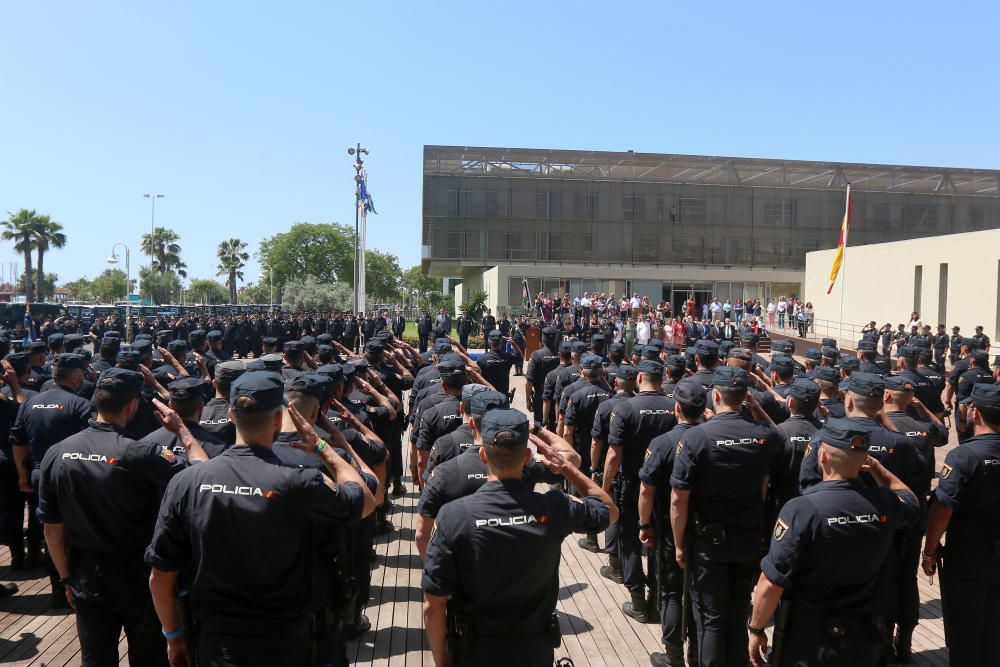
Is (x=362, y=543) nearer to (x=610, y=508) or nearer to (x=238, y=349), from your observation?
(x=610, y=508)

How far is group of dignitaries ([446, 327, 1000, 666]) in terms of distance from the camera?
3.02 meters

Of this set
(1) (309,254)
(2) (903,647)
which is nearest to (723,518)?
(2) (903,647)

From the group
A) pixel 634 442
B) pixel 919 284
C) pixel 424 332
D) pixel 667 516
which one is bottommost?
pixel 667 516

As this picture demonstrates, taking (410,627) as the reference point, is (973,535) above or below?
above

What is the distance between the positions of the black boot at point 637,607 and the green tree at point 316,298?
190 feet

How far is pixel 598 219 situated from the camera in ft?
175

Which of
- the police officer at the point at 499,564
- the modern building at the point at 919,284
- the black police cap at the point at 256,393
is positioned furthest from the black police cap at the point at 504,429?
the modern building at the point at 919,284

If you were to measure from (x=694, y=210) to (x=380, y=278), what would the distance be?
78.3m

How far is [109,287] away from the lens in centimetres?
10862

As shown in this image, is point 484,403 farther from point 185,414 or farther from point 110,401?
point 110,401

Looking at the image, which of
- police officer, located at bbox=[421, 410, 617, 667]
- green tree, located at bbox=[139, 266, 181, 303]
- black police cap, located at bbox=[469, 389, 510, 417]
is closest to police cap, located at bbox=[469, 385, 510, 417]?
black police cap, located at bbox=[469, 389, 510, 417]

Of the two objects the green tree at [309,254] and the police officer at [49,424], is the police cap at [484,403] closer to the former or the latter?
the police officer at [49,424]

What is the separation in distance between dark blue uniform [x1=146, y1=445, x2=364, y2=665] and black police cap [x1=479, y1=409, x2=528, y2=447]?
675 mm

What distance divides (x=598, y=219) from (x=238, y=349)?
103 feet
